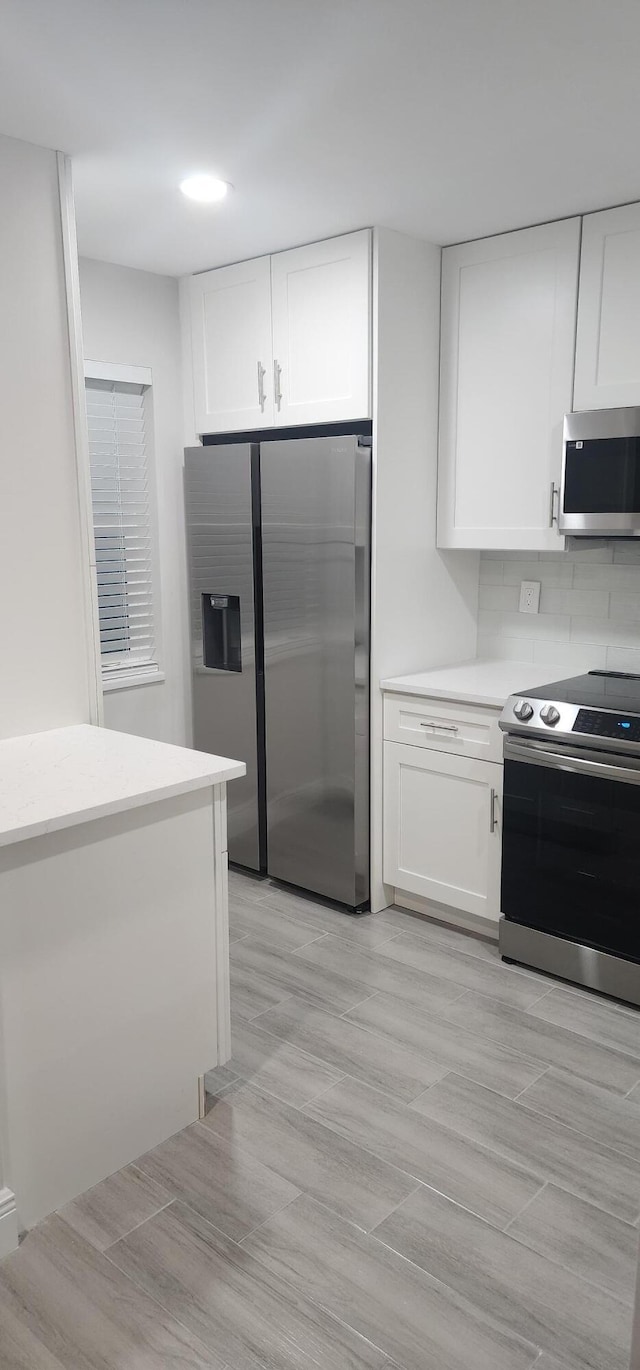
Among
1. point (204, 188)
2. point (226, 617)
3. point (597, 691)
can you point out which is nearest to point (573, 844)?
point (597, 691)

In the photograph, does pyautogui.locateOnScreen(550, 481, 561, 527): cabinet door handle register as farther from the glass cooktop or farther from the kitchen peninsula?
the kitchen peninsula

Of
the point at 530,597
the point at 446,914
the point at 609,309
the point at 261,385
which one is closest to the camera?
the point at 609,309

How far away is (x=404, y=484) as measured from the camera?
3.22 meters

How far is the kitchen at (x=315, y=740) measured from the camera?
1.79 meters

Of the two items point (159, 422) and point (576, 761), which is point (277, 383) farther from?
point (576, 761)

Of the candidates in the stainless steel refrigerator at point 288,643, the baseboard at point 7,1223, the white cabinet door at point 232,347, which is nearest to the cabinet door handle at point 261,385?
the white cabinet door at point 232,347

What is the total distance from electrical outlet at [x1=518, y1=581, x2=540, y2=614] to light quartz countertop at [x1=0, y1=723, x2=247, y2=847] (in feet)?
5.53

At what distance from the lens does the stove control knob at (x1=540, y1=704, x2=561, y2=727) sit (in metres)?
2.74

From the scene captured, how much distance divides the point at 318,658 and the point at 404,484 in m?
0.68

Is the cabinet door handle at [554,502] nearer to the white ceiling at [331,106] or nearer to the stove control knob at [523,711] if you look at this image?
the stove control knob at [523,711]

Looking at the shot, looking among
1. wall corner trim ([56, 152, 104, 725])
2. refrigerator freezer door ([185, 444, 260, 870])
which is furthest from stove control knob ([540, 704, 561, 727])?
wall corner trim ([56, 152, 104, 725])

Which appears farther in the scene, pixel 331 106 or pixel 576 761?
pixel 576 761

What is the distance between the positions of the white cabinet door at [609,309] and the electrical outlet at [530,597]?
75cm

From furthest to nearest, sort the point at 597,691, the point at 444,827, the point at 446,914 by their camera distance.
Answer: the point at 446,914 → the point at 444,827 → the point at 597,691
